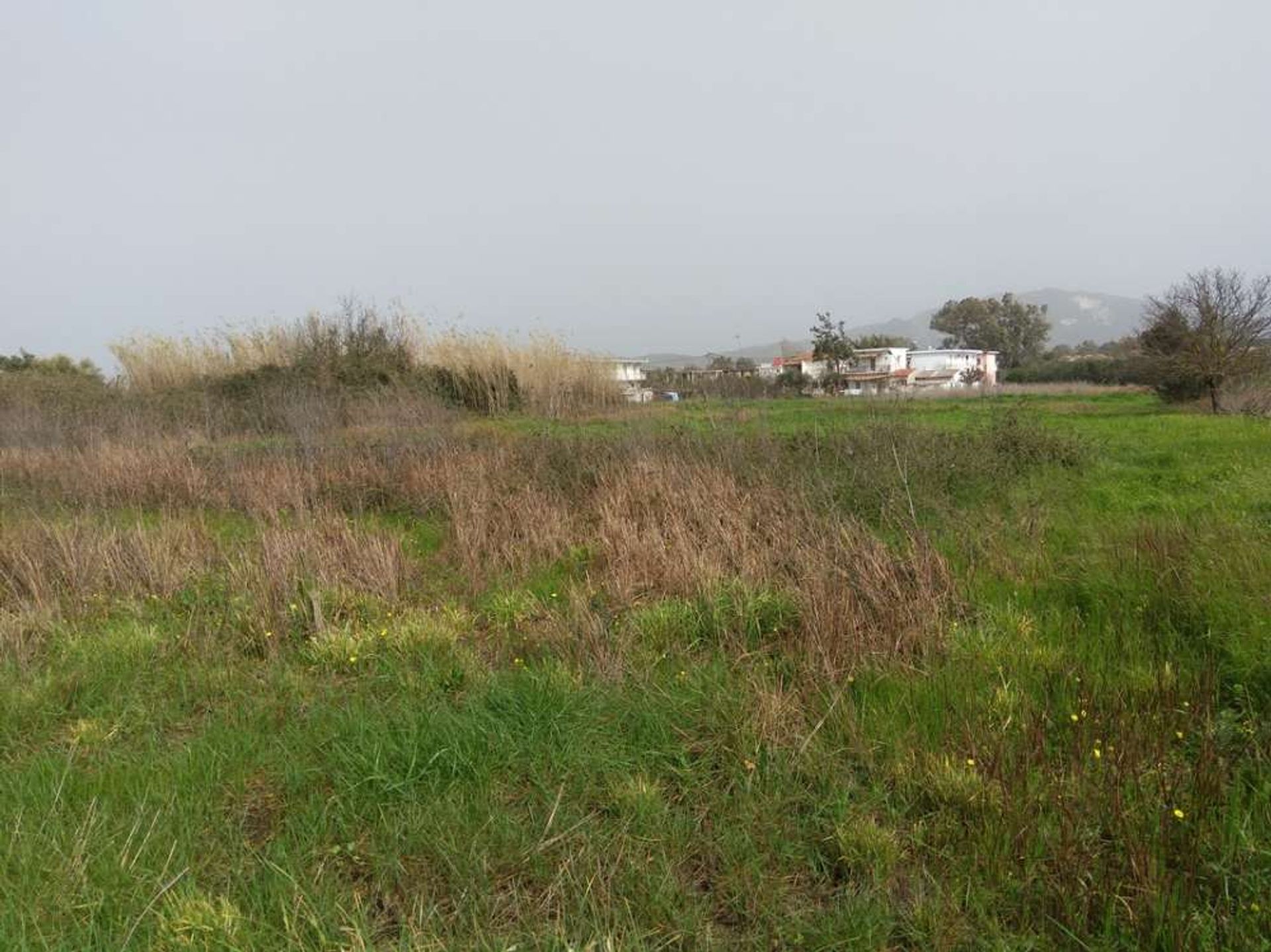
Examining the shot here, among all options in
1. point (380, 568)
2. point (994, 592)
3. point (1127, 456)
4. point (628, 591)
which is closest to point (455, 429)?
point (380, 568)

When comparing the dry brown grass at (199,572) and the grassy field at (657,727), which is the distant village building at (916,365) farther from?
the dry brown grass at (199,572)

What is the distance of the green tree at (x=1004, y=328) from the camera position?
76719 mm

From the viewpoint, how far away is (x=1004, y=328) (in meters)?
77.9

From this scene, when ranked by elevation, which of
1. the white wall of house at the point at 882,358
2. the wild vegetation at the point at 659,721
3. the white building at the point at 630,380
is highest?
the white wall of house at the point at 882,358

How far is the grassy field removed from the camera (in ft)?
6.73

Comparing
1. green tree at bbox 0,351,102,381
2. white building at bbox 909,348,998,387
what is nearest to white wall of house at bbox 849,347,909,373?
white building at bbox 909,348,998,387

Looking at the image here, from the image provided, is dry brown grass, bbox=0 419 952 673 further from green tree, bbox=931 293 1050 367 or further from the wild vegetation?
green tree, bbox=931 293 1050 367

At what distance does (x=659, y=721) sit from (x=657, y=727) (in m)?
0.03

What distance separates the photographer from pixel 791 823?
95.0 inches

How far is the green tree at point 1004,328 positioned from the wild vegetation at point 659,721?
8031 centimetres

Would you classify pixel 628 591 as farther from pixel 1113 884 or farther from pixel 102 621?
pixel 102 621

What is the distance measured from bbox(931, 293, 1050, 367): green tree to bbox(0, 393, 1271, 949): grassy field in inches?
3166

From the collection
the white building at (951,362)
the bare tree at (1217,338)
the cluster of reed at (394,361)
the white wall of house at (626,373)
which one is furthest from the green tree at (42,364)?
the white building at (951,362)

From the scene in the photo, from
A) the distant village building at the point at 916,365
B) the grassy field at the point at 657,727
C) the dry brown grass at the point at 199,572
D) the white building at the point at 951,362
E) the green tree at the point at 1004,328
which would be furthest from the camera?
the green tree at the point at 1004,328
